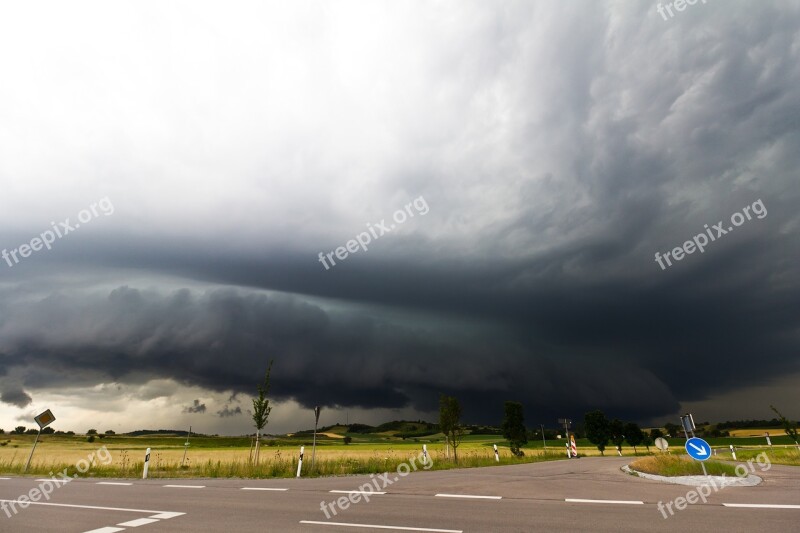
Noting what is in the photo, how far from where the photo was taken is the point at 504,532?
295 inches

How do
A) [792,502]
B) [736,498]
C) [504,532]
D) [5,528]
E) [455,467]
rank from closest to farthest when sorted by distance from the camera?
[504,532] < [5,528] < [792,502] < [736,498] < [455,467]

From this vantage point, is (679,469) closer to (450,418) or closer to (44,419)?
(450,418)

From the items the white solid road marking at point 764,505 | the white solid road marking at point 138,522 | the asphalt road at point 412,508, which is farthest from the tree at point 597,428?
the white solid road marking at point 138,522

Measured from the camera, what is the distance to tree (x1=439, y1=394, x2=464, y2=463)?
28875mm

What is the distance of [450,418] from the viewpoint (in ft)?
96.5

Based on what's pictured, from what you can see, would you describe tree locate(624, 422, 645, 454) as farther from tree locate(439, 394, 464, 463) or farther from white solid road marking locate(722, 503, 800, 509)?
white solid road marking locate(722, 503, 800, 509)

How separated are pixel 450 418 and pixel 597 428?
54783mm

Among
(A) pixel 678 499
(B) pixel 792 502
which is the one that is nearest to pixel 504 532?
(A) pixel 678 499

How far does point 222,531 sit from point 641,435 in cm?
8416

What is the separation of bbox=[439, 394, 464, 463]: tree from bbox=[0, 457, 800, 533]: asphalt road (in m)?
14.2

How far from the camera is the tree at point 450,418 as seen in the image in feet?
94.7

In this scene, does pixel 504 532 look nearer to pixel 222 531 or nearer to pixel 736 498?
pixel 222 531

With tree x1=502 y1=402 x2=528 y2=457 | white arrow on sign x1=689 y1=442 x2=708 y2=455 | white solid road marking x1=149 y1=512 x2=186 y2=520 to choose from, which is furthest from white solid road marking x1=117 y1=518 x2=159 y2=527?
tree x1=502 y1=402 x2=528 y2=457

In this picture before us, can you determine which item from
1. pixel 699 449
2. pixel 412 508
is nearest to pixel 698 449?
pixel 699 449
